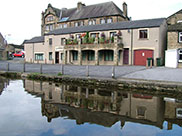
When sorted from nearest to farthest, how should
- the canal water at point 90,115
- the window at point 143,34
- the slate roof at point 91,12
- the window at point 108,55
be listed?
the canal water at point 90,115 < the window at point 143,34 < the window at point 108,55 < the slate roof at point 91,12

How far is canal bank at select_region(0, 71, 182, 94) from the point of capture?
9.97 m

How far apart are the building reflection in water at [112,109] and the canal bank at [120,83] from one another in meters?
1.47

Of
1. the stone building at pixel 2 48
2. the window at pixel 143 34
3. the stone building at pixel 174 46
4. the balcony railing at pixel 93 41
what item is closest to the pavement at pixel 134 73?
the stone building at pixel 174 46

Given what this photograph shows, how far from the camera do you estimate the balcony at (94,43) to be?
973 inches

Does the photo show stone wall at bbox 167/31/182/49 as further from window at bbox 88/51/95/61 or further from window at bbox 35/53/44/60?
window at bbox 35/53/44/60

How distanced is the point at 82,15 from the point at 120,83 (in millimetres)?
35883

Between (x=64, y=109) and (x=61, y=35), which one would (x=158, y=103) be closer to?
(x=64, y=109)

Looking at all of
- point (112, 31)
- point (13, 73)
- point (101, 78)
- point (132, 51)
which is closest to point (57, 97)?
point (101, 78)

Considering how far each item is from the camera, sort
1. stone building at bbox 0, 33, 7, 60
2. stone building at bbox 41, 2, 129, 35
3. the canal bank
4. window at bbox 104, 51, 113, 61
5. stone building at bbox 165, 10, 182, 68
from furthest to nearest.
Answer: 1. stone building at bbox 0, 33, 7, 60
2. stone building at bbox 41, 2, 129, 35
3. window at bbox 104, 51, 113, 61
4. stone building at bbox 165, 10, 182, 68
5. the canal bank

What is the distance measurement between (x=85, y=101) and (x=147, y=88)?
→ 14.6 ft

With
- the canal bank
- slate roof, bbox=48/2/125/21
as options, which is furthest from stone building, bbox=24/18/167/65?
the canal bank

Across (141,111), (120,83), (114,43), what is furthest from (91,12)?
(141,111)

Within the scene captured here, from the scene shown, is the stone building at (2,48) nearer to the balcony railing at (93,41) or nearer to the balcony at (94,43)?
the balcony at (94,43)

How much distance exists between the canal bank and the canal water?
1391 millimetres
